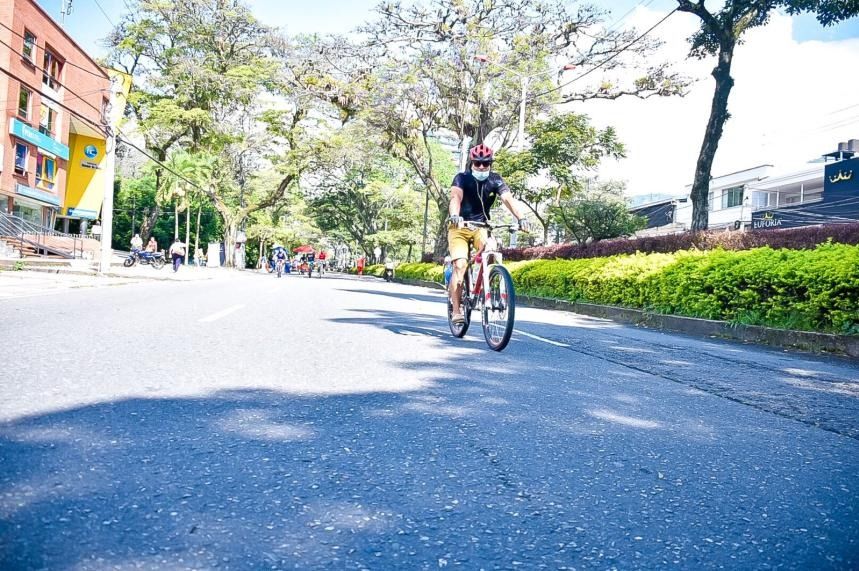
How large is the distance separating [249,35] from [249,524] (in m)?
40.5

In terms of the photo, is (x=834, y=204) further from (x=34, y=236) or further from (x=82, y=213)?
(x=82, y=213)

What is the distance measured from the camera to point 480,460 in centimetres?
242

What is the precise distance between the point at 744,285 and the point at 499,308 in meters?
5.24

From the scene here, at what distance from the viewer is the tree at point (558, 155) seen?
22109 millimetres

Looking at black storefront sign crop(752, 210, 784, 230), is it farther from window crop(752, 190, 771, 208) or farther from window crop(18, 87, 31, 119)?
window crop(18, 87, 31, 119)

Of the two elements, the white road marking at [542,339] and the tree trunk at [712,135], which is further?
the tree trunk at [712,135]

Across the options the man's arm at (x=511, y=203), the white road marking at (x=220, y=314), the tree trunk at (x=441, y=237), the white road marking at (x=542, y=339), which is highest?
the tree trunk at (x=441, y=237)

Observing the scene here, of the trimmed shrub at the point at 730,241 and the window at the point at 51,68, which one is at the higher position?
the window at the point at 51,68

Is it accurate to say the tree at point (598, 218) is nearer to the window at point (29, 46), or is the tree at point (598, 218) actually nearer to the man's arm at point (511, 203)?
the man's arm at point (511, 203)

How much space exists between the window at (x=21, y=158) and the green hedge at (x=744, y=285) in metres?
27.3

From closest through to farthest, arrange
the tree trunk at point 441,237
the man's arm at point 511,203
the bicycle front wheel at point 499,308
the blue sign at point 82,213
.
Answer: the bicycle front wheel at point 499,308, the man's arm at point 511,203, the tree trunk at point 441,237, the blue sign at point 82,213

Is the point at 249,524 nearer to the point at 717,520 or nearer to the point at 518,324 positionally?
the point at 717,520

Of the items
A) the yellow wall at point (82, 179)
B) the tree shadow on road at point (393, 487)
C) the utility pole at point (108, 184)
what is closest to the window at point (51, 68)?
the yellow wall at point (82, 179)

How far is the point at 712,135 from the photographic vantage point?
14031 mm
